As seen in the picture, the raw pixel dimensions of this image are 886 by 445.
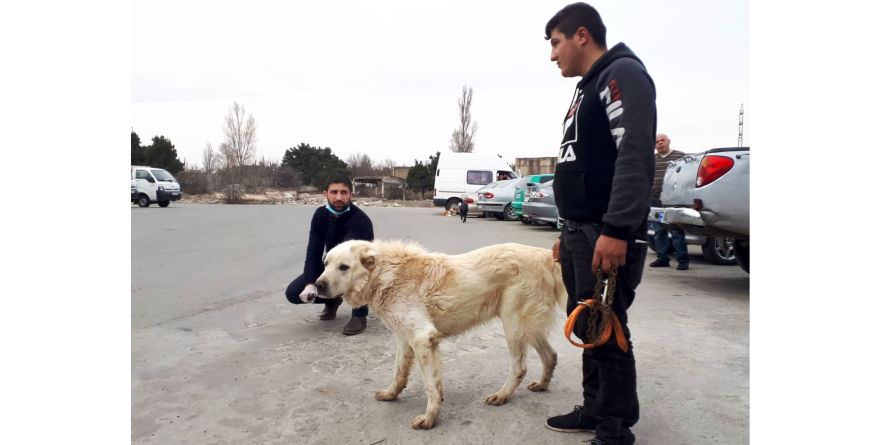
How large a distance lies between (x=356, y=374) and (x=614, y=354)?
1990 mm

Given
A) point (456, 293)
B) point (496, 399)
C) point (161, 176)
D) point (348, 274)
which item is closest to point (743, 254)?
point (496, 399)

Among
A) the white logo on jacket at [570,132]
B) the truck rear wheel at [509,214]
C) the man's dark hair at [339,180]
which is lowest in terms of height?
the truck rear wheel at [509,214]

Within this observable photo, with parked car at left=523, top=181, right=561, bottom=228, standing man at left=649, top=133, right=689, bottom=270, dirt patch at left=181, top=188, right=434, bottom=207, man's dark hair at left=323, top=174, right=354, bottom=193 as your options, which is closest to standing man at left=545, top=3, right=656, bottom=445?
man's dark hair at left=323, top=174, right=354, bottom=193

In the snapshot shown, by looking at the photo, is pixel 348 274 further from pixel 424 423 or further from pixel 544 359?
pixel 544 359

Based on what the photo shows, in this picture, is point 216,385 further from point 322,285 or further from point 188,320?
point 188,320

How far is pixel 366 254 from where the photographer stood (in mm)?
3373

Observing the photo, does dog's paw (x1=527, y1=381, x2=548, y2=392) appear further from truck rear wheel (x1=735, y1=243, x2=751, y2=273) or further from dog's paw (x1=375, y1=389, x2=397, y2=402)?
truck rear wheel (x1=735, y1=243, x2=751, y2=273)

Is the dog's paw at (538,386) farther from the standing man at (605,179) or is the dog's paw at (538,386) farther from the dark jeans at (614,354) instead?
the dark jeans at (614,354)

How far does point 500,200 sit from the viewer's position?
1816cm

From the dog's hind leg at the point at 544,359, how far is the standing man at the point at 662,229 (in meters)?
4.94

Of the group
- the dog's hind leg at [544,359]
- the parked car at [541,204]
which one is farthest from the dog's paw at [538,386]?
the parked car at [541,204]

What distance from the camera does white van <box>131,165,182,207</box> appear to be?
2177 centimetres

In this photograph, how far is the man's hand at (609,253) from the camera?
225 centimetres

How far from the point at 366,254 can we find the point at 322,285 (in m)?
0.36
